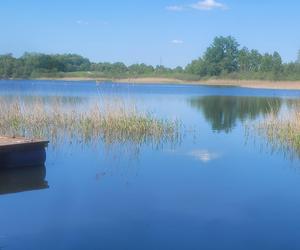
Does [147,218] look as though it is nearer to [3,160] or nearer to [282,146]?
[3,160]

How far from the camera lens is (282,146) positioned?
12438mm

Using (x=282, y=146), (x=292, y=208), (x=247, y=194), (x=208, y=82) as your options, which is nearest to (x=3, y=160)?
(x=247, y=194)

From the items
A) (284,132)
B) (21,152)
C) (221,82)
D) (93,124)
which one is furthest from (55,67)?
(21,152)

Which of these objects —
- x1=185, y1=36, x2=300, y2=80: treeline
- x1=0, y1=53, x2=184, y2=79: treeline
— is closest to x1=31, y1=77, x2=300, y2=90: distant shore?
x1=0, y1=53, x2=184, y2=79: treeline

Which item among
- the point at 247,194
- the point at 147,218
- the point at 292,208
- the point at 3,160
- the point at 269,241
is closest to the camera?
the point at 269,241

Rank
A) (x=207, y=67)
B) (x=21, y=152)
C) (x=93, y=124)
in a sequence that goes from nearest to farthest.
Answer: (x=21, y=152) < (x=93, y=124) < (x=207, y=67)

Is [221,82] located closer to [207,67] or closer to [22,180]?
[207,67]

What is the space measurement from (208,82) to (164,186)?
5402cm

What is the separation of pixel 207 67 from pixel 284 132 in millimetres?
57520

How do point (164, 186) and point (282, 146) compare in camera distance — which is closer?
point (164, 186)

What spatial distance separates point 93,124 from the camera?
536 inches

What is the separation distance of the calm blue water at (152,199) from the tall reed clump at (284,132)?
81cm

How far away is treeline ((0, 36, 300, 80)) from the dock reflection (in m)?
44.0

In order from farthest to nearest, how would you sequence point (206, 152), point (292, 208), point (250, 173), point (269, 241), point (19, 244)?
1. point (206, 152)
2. point (250, 173)
3. point (292, 208)
4. point (269, 241)
5. point (19, 244)
